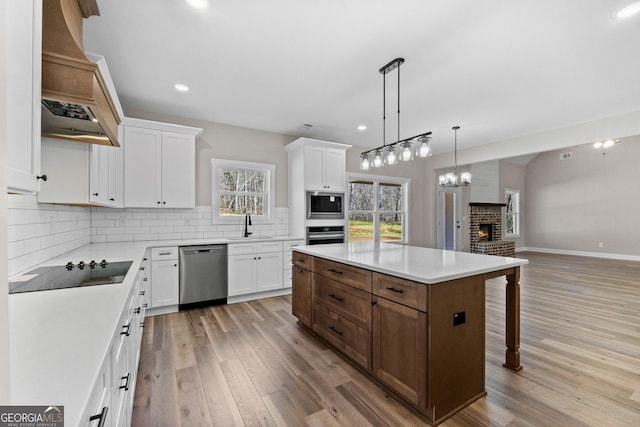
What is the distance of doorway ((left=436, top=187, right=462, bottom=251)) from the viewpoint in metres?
7.23

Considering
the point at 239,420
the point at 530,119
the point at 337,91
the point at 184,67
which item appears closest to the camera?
the point at 239,420

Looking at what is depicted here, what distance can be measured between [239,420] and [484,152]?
20.3 ft

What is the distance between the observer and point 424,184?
7.12m

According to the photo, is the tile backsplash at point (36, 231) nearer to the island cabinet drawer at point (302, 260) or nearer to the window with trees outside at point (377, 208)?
the island cabinet drawer at point (302, 260)

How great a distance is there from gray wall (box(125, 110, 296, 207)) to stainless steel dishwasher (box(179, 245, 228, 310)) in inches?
35.9

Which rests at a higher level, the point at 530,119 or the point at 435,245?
the point at 530,119

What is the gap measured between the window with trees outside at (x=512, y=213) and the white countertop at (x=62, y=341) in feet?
34.8

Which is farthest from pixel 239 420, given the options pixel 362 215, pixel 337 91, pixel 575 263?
pixel 575 263

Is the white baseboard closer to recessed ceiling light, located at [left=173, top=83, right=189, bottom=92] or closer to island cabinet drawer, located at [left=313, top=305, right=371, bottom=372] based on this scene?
island cabinet drawer, located at [left=313, top=305, right=371, bottom=372]

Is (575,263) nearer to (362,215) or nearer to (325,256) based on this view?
(362,215)

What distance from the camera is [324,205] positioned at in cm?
482

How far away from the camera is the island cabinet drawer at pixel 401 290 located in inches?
65.3

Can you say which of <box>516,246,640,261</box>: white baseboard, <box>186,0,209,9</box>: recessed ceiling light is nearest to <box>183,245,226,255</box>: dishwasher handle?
<box>186,0,209,9</box>: recessed ceiling light

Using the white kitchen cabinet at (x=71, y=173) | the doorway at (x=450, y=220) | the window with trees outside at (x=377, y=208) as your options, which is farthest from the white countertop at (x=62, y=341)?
the doorway at (x=450, y=220)
